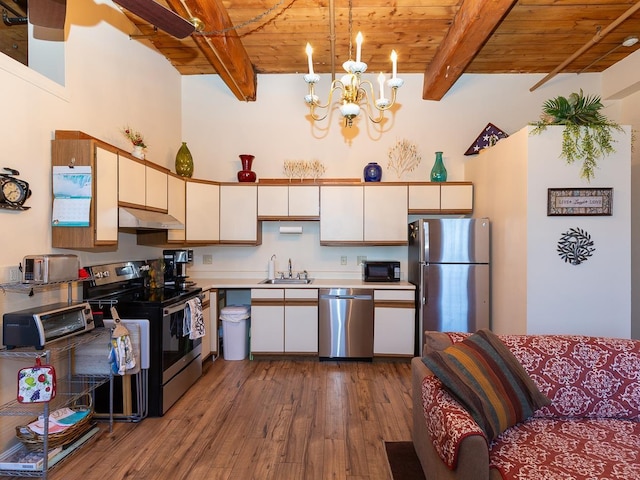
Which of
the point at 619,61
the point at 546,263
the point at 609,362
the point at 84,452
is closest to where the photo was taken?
the point at 609,362

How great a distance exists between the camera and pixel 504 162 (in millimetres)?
3357

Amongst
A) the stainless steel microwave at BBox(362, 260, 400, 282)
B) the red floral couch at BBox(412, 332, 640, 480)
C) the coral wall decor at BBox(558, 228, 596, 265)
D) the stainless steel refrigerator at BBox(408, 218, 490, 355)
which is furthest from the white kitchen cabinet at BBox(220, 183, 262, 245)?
the coral wall decor at BBox(558, 228, 596, 265)

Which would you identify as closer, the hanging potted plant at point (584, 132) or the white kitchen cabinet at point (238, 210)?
the hanging potted plant at point (584, 132)

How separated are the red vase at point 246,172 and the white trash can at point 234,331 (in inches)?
61.8

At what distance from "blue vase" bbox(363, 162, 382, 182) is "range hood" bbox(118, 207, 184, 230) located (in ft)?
7.36

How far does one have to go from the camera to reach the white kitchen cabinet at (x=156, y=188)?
124 inches

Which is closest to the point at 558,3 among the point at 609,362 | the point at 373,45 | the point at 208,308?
the point at 373,45

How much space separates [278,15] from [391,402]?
361 centimetres

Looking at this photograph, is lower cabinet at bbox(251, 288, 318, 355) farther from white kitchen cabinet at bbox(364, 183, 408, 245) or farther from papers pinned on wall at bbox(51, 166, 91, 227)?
papers pinned on wall at bbox(51, 166, 91, 227)

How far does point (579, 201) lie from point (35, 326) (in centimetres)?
392

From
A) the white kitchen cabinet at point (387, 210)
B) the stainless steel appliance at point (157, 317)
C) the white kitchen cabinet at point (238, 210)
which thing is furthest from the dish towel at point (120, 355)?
the white kitchen cabinet at point (387, 210)

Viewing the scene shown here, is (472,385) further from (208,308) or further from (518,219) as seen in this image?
(208,308)

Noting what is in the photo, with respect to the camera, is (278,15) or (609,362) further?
(278,15)

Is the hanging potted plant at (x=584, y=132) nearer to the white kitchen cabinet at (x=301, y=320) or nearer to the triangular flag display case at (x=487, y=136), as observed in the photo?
the triangular flag display case at (x=487, y=136)
